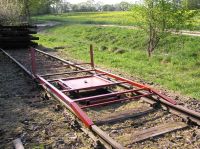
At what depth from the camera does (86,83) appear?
29.6 ft

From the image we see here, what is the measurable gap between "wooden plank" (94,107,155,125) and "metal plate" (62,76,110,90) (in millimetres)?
1348

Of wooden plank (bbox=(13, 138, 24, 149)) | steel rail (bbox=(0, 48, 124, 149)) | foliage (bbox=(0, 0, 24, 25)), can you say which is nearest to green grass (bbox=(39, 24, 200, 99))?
steel rail (bbox=(0, 48, 124, 149))

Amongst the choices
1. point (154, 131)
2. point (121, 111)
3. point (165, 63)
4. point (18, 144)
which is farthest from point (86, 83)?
point (165, 63)

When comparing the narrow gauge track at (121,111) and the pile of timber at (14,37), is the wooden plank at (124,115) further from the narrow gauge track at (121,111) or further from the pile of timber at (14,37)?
the pile of timber at (14,37)

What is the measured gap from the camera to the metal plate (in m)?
8.60

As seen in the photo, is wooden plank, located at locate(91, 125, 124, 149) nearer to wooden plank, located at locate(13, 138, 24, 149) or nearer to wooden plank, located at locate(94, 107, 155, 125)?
wooden plank, located at locate(94, 107, 155, 125)

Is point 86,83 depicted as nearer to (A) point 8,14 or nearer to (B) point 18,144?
(B) point 18,144

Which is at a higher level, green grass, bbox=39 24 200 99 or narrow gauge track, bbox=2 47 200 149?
narrow gauge track, bbox=2 47 200 149

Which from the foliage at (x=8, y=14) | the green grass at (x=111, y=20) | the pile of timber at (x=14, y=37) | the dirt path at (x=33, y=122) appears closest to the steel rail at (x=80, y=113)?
the dirt path at (x=33, y=122)

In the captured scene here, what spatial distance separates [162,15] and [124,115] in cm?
906

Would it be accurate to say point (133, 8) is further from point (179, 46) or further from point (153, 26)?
point (179, 46)

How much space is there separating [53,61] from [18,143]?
9.80 m

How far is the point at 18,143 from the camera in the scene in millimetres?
5762

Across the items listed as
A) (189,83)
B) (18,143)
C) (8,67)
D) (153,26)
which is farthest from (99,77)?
(153,26)
